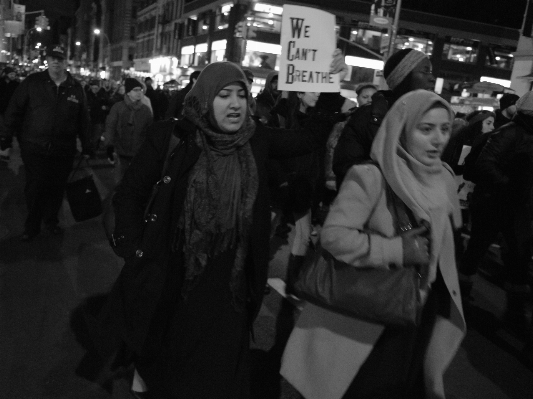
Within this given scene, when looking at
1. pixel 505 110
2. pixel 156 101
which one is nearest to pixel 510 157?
pixel 505 110

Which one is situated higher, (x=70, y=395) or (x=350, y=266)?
(x=350, y=266)

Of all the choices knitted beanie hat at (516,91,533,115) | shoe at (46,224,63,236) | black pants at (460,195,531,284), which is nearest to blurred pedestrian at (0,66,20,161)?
shoe at (46,224,63,236)

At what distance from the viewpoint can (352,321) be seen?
2654 millimetres

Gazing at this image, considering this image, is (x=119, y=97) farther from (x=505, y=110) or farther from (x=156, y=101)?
(x=505, y=110)

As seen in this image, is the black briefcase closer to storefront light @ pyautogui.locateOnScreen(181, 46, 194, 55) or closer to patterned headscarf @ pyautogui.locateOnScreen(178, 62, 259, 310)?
patterned headscarf @ pyautogui.locateOnScreen(178, 62, 259, 310)

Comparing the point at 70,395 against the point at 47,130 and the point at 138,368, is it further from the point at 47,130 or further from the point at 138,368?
the point at 47,130

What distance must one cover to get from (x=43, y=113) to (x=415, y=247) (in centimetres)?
538

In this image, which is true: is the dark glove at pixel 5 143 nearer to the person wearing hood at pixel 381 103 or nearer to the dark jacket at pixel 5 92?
the person wearing hood at pixel 381 103

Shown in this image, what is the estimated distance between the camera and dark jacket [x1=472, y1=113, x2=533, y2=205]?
548 centimetres

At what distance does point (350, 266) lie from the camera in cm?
259

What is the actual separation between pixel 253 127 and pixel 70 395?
79.7 inches

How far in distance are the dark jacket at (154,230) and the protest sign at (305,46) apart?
0.90 meters

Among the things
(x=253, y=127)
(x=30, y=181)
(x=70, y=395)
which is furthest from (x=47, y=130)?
(x=253, y=127)

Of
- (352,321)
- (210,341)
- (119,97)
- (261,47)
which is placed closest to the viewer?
(352,321)
